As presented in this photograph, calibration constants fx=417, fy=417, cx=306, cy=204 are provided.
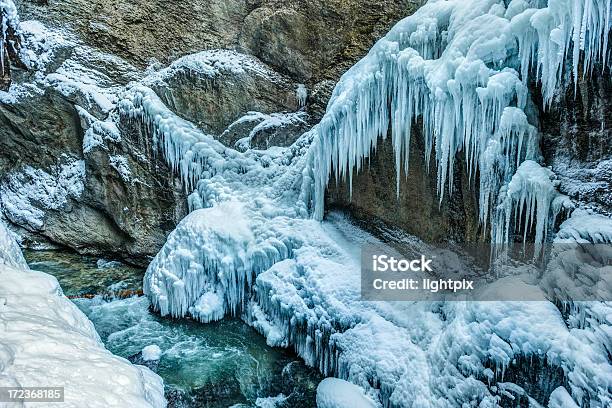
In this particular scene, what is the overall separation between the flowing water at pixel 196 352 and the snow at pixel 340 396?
192 millimetres

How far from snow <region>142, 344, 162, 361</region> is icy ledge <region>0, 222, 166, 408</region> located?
1.63 meters

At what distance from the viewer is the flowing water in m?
5.39

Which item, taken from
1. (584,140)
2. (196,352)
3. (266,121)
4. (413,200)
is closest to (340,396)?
(196,352)

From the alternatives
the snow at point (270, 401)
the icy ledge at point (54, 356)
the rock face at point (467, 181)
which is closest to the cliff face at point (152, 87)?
the rock face at point (467, 181)

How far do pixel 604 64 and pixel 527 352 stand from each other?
2783 millimetres

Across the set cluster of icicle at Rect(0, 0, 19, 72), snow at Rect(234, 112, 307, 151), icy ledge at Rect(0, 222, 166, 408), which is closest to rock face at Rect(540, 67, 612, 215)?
icy ledge at Rect(0, 222, 166, 408)

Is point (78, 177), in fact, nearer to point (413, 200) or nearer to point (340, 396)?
point (413, 200)

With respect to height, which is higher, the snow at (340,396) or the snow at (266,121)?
the snow at (266,121)

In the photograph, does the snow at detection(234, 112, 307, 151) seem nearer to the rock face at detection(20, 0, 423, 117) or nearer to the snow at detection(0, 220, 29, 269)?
the rock face at detection(20, 0, 423, 117)

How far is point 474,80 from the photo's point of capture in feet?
15.5

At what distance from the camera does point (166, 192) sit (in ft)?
29.0

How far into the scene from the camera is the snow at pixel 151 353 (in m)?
6.06

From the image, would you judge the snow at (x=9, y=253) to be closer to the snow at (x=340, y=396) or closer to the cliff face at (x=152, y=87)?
the cliff face at (x=152, y=87)

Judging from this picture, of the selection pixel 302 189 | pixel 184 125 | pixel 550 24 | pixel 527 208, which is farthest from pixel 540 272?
pixel 184 125
